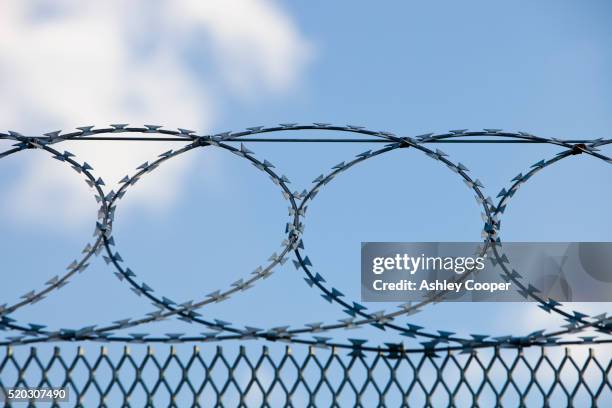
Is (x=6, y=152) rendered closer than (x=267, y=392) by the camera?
No

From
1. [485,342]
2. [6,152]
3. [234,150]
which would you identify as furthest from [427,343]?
[6,152]

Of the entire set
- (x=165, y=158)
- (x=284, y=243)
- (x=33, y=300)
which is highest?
(x=165, y=158)

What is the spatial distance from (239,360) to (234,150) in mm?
1133

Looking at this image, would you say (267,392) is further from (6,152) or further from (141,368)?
(6,152)

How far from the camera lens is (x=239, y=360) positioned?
5383 mm

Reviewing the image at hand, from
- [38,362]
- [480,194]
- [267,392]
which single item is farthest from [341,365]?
[38,362]

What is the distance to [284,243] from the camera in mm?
5441

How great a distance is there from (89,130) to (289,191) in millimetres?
1165

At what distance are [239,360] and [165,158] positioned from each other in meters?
1.15

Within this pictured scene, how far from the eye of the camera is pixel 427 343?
17.7 feet

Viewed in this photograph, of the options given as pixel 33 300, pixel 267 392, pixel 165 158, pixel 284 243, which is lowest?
pixel 267 392

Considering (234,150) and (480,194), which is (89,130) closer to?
(234,150)

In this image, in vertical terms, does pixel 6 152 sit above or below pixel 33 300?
above

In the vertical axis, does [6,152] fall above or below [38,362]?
above
